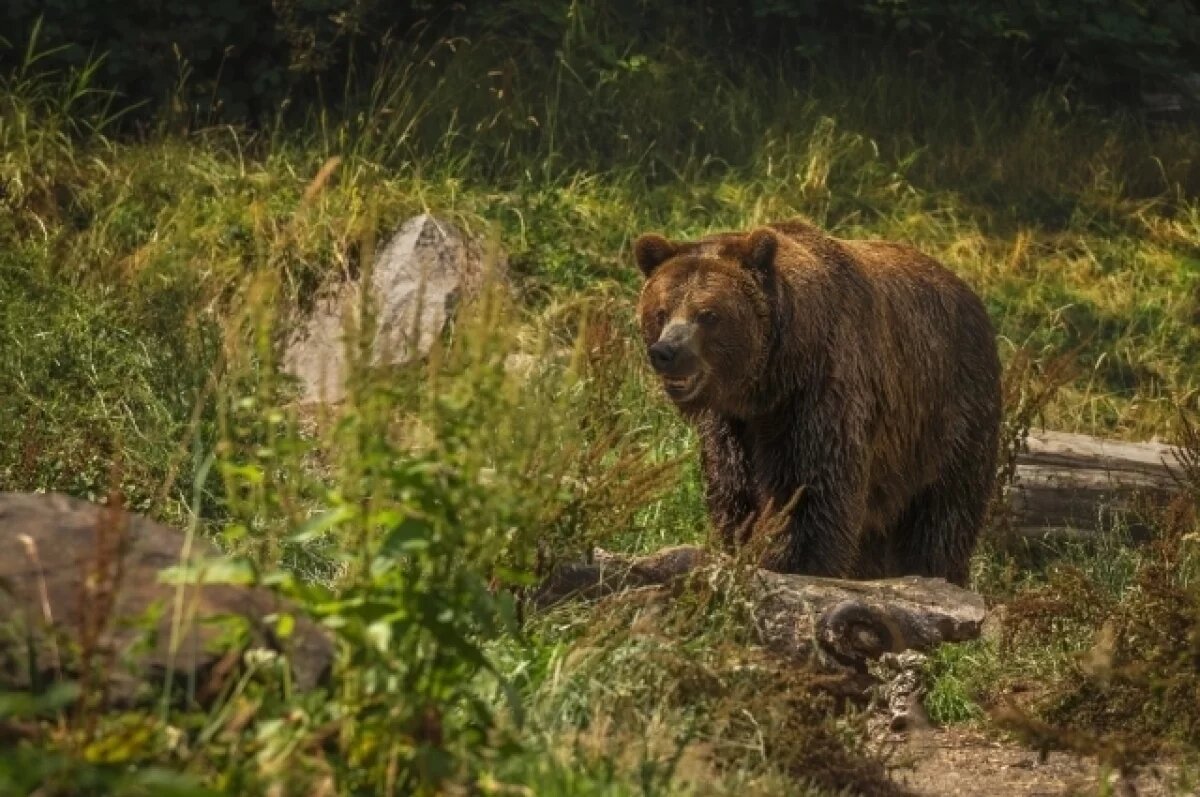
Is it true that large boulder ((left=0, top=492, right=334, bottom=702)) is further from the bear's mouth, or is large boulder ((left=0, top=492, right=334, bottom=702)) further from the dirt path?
the bear's mouth

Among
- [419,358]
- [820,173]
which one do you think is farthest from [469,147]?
[419,358]

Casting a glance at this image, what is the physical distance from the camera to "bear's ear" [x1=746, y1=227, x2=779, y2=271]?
25.1ft

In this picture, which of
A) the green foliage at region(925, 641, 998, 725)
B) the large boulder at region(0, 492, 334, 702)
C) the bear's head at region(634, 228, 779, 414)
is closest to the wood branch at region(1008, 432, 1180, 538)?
the green foliage at region(925, 641, 998, 725)

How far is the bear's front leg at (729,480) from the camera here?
7895 mm

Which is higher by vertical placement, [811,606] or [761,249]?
[761,249]

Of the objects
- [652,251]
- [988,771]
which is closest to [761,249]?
[652,251]

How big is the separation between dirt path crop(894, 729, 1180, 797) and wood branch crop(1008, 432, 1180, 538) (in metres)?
2.59

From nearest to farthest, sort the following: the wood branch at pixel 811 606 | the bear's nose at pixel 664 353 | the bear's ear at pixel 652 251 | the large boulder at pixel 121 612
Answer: the large boulder at pixel 121 612 → the wood branch at pixel 811 606 → the bear's nose at pixel 664 353 → the bear's ear at pixel 652 251

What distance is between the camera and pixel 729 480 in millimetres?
7926

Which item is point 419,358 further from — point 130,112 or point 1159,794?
point 130,112

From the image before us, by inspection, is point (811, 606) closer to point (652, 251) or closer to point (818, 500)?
point (818, 500)

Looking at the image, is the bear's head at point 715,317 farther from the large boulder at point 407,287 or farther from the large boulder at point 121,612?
the large boulder at point 121,612

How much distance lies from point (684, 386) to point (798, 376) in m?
0.46

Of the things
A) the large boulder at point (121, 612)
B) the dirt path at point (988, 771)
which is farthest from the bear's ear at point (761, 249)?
the large boulder at point (121, 612)
